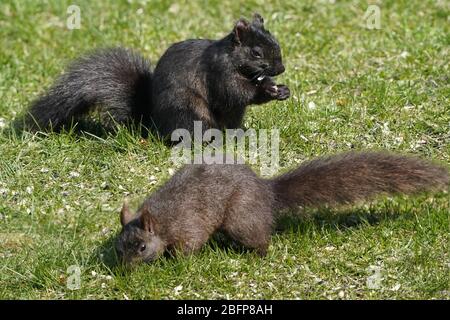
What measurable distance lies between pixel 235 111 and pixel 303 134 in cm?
53

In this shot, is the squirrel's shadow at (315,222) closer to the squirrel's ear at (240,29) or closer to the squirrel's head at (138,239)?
the squirrel's head at (138,239)

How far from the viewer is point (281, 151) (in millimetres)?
6766

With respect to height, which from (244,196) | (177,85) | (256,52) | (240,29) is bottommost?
(244,196)

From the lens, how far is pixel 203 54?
22.8ft

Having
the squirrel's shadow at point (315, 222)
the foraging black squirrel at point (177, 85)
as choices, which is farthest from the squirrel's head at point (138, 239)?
the foraging black squirrel at point (177, 85)

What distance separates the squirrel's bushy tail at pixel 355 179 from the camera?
5.63 m

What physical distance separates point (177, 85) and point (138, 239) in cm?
179

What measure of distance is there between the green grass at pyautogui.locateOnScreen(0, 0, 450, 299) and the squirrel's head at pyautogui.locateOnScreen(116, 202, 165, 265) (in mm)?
82

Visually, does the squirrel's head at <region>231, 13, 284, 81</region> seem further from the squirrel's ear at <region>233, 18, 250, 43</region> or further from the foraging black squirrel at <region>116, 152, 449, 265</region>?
the foraging black squirrel at <region>116, 152, 449, 265</region>

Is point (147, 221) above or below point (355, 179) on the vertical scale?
below

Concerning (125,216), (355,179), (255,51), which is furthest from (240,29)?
(125,216)

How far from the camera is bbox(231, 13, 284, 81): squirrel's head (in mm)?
6785

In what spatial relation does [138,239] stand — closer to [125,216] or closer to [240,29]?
[125,216]
